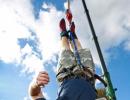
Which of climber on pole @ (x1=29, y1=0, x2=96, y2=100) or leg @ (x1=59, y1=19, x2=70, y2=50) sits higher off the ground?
leg @ (x1=59, y1=19, x2=70, y2=50)

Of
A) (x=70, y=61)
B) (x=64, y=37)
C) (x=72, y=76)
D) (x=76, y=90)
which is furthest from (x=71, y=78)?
(x=64, y=37)

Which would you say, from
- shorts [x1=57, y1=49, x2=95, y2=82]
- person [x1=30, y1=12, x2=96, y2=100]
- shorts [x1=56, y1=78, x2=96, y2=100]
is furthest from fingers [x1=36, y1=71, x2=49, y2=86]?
shorts [x1=57, y1=49, x2=95, y2=82]

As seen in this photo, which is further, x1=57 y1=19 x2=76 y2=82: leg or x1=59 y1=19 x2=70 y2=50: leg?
x1=59 y1=19 x2=70 y2=50: leg

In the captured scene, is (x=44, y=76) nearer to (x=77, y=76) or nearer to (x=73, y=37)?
(x=77, y=76)

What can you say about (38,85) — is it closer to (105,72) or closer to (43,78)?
(43,78)

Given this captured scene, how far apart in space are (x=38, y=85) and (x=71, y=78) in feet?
4.60

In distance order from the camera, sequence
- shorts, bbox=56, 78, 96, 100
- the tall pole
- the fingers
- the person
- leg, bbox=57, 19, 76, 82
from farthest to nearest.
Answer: the tall pole < leg, bbox=57, 19, 76, 82 < shorts, bbox=56, 78, 96, 100 < the person < the fingers

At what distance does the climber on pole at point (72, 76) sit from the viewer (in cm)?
475

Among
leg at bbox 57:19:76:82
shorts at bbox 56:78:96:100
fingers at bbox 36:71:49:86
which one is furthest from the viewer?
leg at bbox 57:19:76:82

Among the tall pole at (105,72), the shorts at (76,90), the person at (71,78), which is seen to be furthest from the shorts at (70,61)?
the tall pole at (105,72)

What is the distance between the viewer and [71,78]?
220 inches

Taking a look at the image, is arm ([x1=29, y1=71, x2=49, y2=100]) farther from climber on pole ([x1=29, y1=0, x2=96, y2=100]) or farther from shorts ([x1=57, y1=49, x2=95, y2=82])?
shorts ([x1=57, y1=49, x2=95, y2=82])

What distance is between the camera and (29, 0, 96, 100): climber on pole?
4.75 metres

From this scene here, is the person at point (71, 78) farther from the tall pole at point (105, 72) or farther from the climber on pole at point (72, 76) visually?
the tall pole at point (105, 72)
